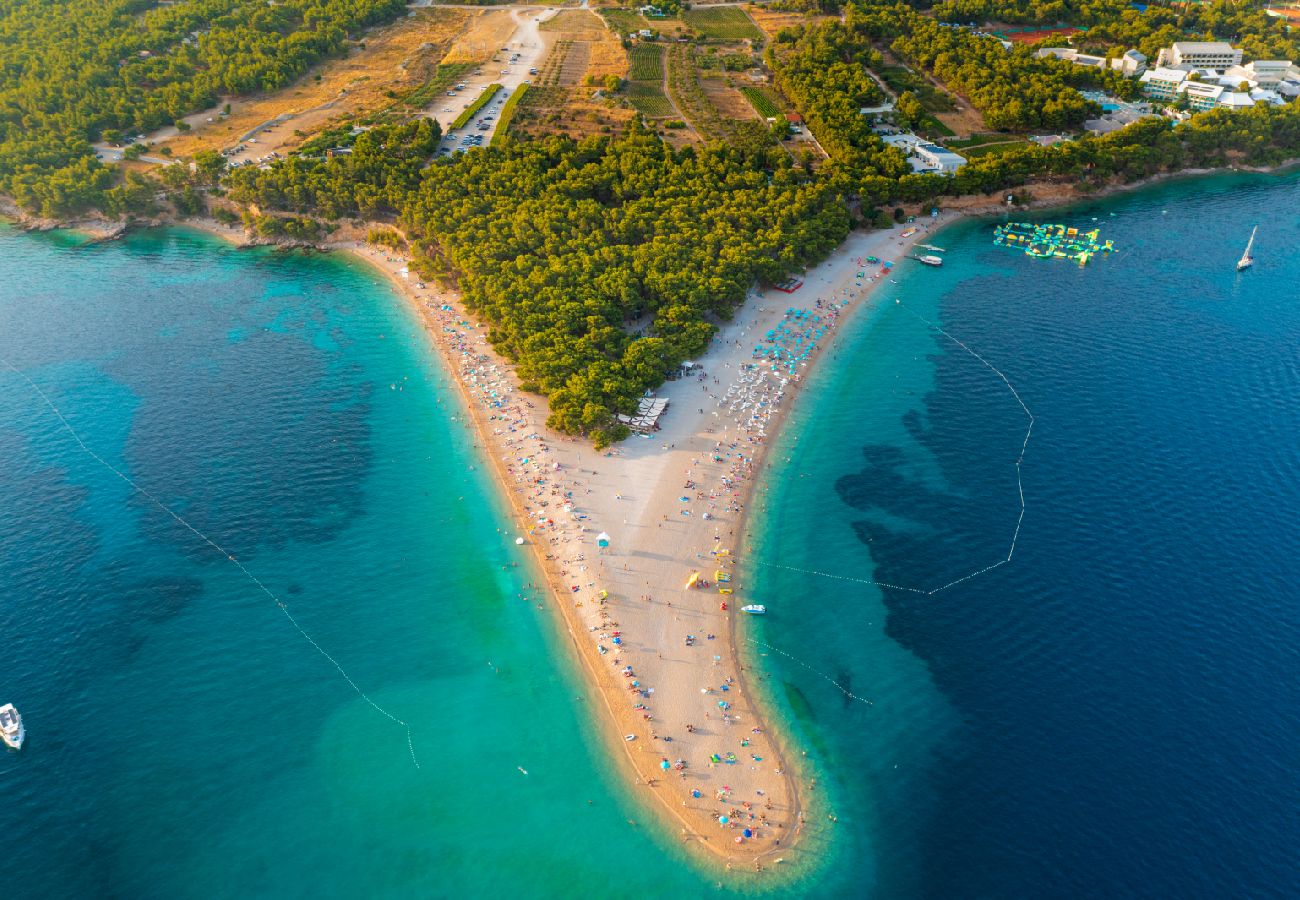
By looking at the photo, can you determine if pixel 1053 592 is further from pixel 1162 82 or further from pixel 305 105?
pixel 305 105

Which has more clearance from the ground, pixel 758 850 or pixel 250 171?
pixel 250 171

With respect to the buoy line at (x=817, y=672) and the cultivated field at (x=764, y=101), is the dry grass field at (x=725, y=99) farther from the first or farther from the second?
the buoy line at (x=817, y=672)

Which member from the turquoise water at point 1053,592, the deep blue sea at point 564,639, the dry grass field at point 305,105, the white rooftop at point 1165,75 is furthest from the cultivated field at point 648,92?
the white rooftop at point 1165,75

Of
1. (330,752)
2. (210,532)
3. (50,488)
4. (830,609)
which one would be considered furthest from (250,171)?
(830,609)

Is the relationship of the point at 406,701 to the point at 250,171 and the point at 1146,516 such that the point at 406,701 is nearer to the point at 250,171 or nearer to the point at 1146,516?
the point at 1146,516

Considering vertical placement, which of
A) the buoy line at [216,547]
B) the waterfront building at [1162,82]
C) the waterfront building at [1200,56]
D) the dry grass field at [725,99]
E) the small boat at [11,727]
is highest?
the waterfront building at [1200,56]

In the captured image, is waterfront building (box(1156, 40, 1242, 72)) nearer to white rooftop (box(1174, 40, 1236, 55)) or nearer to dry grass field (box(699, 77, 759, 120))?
white rooftop (box(1174, 40, 1236, 55))
